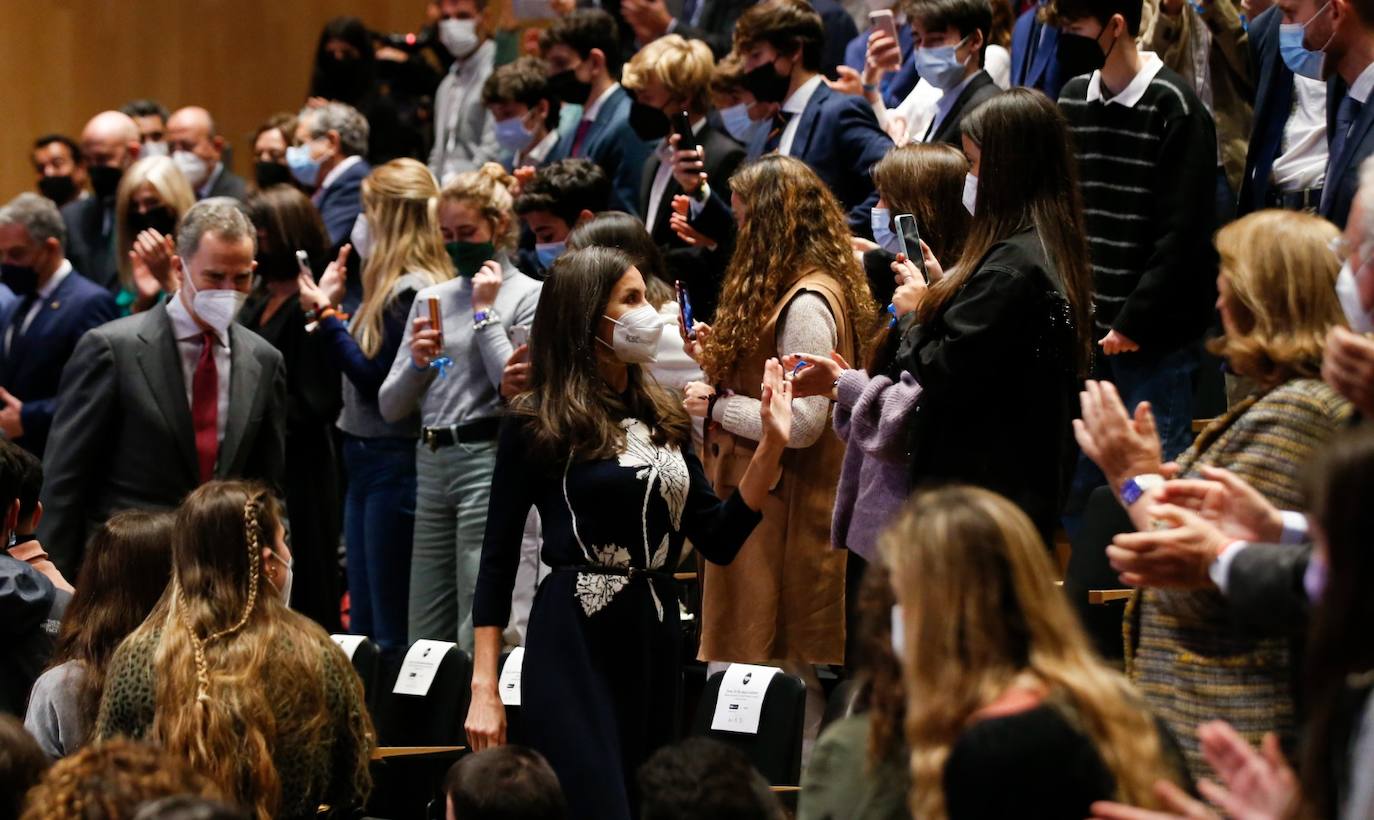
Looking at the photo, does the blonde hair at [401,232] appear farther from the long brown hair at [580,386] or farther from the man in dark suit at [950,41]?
the long brown hair at [580,386]

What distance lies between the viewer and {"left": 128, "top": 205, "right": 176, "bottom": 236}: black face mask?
251 inches

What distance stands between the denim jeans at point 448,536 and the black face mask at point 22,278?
183cm

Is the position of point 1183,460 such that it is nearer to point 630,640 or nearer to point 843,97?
point 630,640

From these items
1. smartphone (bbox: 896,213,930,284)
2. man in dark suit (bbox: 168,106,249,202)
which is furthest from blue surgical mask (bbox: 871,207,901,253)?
man in dark suit (bbox: 168,106,249,202)

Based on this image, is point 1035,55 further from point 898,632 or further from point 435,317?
point 898,632

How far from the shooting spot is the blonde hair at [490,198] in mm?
5137

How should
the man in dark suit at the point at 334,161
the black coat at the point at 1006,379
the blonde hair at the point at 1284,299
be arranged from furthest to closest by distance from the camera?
the man in dark suit at the point at 334,161, the black coat at the point at 1006,379, the blonde hair at the point at 1284,299

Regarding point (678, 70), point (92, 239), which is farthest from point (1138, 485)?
point (92, 239)

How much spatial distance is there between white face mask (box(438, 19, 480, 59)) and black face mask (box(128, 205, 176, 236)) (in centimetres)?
196

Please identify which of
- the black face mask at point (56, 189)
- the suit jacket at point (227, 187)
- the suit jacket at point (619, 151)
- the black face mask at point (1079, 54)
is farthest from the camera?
the black face mask at point (56, 189)

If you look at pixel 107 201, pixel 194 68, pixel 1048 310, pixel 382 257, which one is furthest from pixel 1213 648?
pixel 194 68

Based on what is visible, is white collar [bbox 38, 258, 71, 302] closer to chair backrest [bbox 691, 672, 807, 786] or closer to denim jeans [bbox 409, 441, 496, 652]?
denim jeans [bbox 409, 441, 496, 652]

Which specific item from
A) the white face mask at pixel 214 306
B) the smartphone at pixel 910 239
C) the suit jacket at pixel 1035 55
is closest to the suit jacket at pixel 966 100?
the suit jacket at pixel 1035 55

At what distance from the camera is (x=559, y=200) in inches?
207
